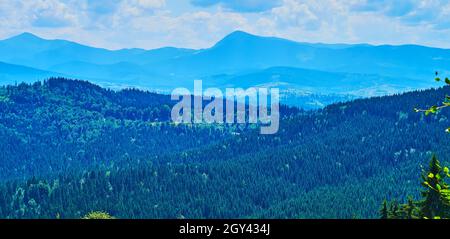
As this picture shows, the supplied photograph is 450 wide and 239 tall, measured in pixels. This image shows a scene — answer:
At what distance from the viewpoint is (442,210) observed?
261 ft

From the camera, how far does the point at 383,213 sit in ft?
344
